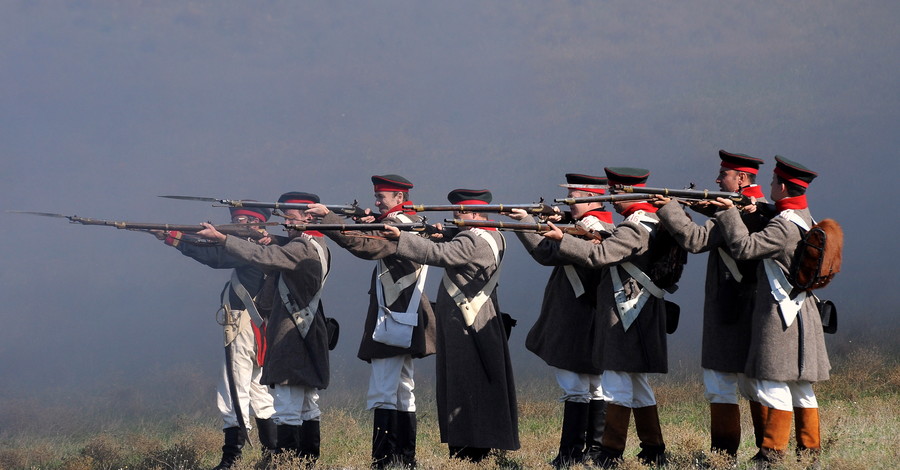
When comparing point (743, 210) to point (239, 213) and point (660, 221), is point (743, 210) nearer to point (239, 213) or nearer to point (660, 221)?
point (660, 221)

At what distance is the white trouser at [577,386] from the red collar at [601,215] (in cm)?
116

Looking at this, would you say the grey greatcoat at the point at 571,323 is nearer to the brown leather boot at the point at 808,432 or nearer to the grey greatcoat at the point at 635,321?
the grey greatcoat at the point at 635,321

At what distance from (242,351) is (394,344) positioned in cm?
228

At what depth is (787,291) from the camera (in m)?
6.24

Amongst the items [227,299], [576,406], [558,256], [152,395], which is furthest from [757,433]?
[152,395]

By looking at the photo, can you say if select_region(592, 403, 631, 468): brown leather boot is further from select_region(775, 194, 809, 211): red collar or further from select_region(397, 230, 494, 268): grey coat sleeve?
select_region(775, 194, 809, 211): red collar

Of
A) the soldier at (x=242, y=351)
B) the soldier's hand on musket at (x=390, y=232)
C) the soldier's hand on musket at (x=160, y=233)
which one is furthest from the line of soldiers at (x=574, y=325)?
the soldier at (x=242, y=351)

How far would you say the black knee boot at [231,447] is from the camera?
8594mm

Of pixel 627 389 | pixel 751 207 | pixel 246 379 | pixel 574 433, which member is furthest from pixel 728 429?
pixel 246 379

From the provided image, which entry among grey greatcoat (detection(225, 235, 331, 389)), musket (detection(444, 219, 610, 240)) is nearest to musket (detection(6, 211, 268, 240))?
grey greatcoat (detection(225, 235, 331, 389))

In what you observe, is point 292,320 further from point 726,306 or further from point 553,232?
point 726,306

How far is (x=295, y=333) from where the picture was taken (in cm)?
787

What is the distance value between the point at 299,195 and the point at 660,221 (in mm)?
3402

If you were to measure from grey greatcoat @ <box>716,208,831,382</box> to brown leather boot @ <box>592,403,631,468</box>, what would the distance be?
0.92 meters
